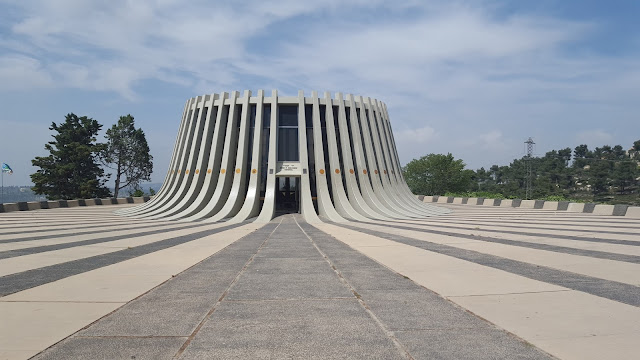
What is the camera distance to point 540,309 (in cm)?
587

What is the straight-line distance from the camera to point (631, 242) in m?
13.1

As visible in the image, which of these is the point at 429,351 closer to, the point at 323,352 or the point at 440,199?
the point at 323,352

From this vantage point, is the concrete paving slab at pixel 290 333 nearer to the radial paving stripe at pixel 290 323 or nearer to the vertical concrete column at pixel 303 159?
→ the radial paving stripe at pixel 290 323

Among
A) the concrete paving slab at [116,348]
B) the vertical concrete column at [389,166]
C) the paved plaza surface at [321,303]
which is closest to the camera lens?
the concrete paving slab at [116,348]

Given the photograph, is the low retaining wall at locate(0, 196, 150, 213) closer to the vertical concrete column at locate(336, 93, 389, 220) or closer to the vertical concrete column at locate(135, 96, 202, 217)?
the vertical concrete column at locate(135, 96, 202, 217)

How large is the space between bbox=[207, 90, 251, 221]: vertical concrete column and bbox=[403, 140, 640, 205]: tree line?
112ft

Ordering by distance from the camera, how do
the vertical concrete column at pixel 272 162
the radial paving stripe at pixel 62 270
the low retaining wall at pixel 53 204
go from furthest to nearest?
Answer: the low retaining wall at pixel 53 204
the vertical concrete column at pixel 272 162
the radial paving stripe at pixel 62 270

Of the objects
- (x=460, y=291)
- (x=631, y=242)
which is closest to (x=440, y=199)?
(x=631, y=242)

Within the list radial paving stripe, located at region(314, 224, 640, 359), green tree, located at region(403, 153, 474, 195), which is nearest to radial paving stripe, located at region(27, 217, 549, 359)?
radial paving stripe, located at region(314, 224, 640, 359)

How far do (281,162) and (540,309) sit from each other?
2494 centimetres

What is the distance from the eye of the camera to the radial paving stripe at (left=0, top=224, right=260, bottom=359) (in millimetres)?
4770

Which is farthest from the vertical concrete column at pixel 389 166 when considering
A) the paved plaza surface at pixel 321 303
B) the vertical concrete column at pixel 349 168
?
the paved plaza surface at pixel 321 303

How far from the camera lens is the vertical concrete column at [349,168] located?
28.9m

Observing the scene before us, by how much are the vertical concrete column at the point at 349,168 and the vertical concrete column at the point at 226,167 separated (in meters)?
7.58
